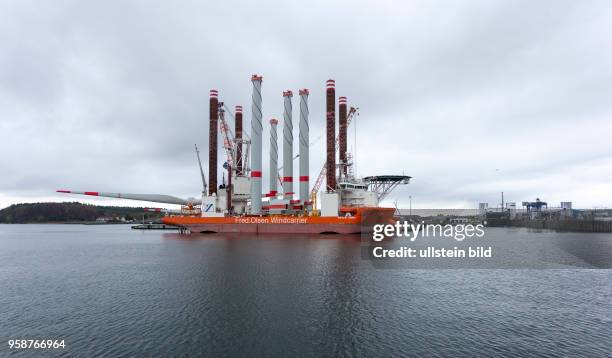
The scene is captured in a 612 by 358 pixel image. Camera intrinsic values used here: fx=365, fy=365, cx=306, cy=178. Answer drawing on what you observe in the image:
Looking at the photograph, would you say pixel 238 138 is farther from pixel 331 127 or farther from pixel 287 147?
pixel 331 127

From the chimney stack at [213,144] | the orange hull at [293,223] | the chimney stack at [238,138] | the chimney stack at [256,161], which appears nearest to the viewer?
the orange hull at [293,223]

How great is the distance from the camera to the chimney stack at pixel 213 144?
90.0m

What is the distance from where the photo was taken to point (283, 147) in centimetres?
9681

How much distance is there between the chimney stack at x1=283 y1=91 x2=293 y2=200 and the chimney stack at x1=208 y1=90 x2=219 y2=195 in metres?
17.6

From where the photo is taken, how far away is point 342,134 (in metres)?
86.7

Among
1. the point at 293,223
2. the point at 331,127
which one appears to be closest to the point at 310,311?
the point at 293,223

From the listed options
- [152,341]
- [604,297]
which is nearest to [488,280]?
[604,297]

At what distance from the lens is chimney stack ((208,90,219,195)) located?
90000mm

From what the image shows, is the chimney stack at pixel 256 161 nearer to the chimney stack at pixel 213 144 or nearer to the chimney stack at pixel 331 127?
the chimney stack at pixel 213 144

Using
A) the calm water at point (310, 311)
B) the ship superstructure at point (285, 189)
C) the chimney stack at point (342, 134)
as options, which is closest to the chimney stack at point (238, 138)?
the ship superstructure at point (285, 189)

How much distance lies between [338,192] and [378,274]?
48464 millimetres

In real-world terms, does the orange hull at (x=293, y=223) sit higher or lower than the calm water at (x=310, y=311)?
higher

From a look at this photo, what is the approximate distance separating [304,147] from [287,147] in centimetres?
557

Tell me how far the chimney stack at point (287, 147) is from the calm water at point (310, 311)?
199ft
